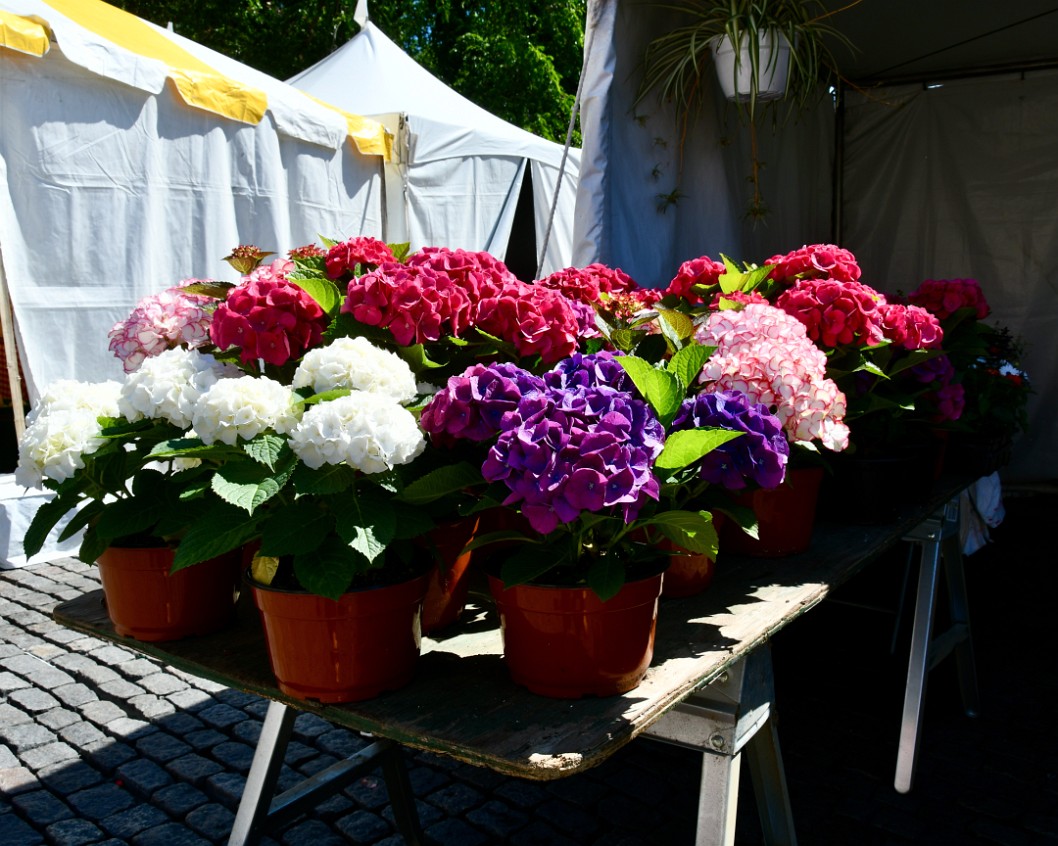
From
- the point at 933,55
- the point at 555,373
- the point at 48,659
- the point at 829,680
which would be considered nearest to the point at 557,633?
the point at 555,373

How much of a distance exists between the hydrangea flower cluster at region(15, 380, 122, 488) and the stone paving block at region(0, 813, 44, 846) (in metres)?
1.37

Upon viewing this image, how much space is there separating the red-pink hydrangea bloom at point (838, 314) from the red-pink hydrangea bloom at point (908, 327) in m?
0.08

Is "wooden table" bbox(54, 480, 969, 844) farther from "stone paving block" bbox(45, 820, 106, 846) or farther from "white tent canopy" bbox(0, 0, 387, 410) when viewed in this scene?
"white tent canopy" bbox(0, 0, 387, 410)

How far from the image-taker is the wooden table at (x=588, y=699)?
1103 mm

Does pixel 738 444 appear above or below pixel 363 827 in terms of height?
above

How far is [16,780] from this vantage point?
8.42ft

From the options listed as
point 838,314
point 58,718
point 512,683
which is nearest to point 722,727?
point 512,683

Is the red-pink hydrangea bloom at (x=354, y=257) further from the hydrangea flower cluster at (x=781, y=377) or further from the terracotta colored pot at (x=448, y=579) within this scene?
the hydrangea flower cluster at (x=781, y=377)

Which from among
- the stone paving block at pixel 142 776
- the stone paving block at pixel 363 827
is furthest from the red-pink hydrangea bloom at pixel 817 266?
the stone paving block at pixel 142 776

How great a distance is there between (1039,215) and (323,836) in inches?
170

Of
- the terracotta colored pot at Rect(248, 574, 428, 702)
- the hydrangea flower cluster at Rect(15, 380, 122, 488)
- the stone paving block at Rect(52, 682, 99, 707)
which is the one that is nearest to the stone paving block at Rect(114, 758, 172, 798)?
the stone paving block at Rect(52, 682, 99, 707)

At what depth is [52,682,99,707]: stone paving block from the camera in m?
3.05

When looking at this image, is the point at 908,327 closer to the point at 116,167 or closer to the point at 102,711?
the point at 102,711

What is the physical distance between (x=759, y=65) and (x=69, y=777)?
115 inches
